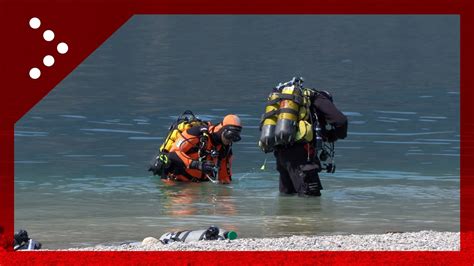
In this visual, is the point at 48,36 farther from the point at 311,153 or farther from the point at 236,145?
the point at 236,145

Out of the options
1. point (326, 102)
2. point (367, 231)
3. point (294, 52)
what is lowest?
point (367, 231)

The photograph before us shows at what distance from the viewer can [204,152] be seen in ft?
55.5

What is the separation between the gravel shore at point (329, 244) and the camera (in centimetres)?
988

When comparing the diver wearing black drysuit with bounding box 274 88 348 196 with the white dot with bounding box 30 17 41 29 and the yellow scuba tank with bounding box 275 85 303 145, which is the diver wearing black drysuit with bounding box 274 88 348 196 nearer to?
the yellow scuba tank with bounding box 275 85 303 145

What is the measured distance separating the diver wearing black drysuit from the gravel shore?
11.0 ft

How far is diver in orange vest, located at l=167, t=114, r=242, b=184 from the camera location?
16734 mm

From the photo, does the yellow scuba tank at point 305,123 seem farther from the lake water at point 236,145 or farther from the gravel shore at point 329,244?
the gravel shore at point 329,244

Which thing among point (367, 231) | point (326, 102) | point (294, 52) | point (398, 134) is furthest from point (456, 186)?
point (294, 52)

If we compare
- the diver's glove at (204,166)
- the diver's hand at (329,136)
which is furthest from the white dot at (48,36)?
the diver's glove at (204,166)

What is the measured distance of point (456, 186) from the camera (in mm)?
17344

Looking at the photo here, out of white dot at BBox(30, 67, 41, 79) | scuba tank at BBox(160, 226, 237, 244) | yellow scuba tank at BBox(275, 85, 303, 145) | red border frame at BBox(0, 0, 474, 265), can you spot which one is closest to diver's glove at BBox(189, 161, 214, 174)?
yellow scuba tank at BBox(275, 85, 303, 145)
